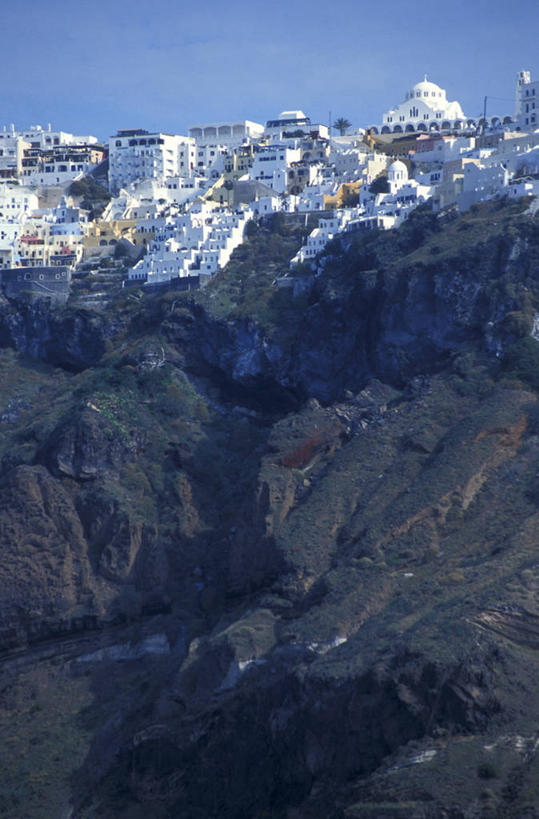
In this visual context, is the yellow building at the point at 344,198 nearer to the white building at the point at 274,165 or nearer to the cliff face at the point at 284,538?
the cliff face at the point at 284,538

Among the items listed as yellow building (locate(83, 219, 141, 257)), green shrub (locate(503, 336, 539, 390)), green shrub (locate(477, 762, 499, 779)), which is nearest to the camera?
green shrub (locate(477, 762, 499, 779))

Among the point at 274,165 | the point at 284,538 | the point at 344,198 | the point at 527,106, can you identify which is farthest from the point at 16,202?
the point at 284,538

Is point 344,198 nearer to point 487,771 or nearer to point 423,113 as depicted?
point 423,113

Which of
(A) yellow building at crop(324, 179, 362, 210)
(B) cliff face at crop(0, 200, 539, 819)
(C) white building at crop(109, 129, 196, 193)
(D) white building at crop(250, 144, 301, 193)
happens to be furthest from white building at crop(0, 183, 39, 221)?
(A) yellow building at crop(324, 179, 362, 210)

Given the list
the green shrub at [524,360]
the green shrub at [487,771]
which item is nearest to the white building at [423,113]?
the green shrub at [524,360]

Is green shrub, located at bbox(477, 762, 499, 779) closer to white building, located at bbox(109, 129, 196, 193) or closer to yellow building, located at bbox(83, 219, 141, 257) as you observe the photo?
yellow building, located at bbox(83, 219, 141, 257)

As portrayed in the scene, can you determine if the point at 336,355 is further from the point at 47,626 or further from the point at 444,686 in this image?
the point at 444,686
